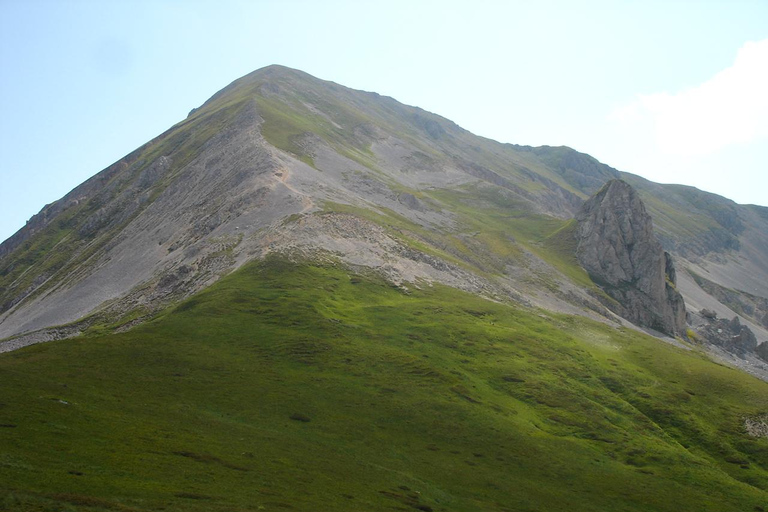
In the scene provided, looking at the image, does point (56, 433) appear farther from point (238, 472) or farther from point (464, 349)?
point (464, 349)

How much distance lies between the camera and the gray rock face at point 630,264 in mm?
172625

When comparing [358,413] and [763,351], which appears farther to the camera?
[763,351]

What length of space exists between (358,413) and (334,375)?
10.6 m

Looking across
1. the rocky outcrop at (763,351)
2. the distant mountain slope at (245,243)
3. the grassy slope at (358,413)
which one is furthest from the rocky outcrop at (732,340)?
the grassy slope at (358,413)

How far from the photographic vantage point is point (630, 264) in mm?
185750

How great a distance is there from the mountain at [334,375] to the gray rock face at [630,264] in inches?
103

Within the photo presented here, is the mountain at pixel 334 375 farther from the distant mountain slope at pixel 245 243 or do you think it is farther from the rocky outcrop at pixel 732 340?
the rocky outcrop at pixel 732 340

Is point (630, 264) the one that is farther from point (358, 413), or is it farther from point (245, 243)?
point (358, 413)

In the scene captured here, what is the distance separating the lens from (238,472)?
42.1 metres

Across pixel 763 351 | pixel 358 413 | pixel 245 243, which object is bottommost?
pixel 763 351

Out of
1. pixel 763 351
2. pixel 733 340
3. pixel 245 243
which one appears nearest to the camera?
pixel 245 243

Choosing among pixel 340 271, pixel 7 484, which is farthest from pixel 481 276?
pixel 7 484

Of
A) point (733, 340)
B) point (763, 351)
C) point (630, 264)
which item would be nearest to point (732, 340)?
point (733, 340)

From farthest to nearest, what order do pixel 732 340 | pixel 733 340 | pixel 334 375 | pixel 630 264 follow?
pixel 732 340, pixel 733 340, pixel 630 264, pixel 334 375
